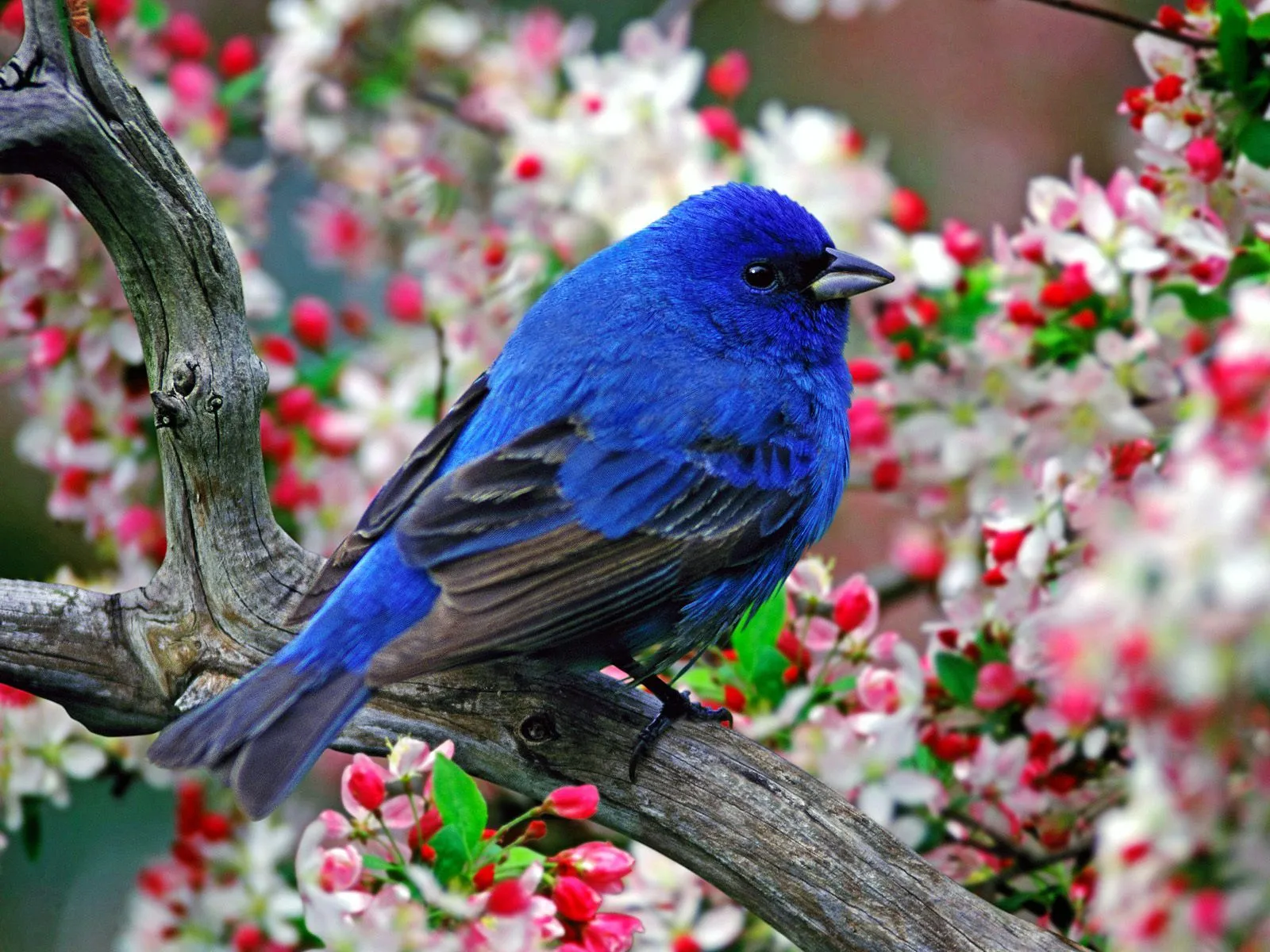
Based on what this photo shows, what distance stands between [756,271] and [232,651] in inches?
56.9

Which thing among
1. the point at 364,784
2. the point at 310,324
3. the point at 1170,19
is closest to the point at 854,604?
the point at 364,784

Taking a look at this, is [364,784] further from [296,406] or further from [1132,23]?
[1132,23]

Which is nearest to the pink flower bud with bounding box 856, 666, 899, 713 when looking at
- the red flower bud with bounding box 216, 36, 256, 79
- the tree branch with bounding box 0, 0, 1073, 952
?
the tree branch with bounding box 0, 0, 1073, 952

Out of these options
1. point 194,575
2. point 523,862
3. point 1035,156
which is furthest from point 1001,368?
point 1035,156

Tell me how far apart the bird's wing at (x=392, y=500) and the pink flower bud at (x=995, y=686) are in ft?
3.87

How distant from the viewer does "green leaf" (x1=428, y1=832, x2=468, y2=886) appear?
2000 mm

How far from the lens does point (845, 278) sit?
316cm

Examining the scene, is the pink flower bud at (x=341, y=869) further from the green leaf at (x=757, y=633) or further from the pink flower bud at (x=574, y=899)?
the green leaf at (x=757, y=633)

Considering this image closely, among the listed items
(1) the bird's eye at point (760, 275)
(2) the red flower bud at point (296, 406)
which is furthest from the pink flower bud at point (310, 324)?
(1) the bird's eye at point (760, 275)

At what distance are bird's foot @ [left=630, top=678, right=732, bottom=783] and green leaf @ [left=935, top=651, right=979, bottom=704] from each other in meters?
0.43

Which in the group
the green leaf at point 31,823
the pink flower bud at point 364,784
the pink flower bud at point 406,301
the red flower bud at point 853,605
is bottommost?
the green leaf at point 31,823

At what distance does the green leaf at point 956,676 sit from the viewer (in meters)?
2.74

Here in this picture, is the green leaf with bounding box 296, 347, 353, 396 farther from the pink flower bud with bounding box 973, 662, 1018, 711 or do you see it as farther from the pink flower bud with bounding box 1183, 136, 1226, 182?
the pink flower bud with bounding box 1183, 136, 1226, 182

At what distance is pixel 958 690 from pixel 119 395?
78.7 inches
